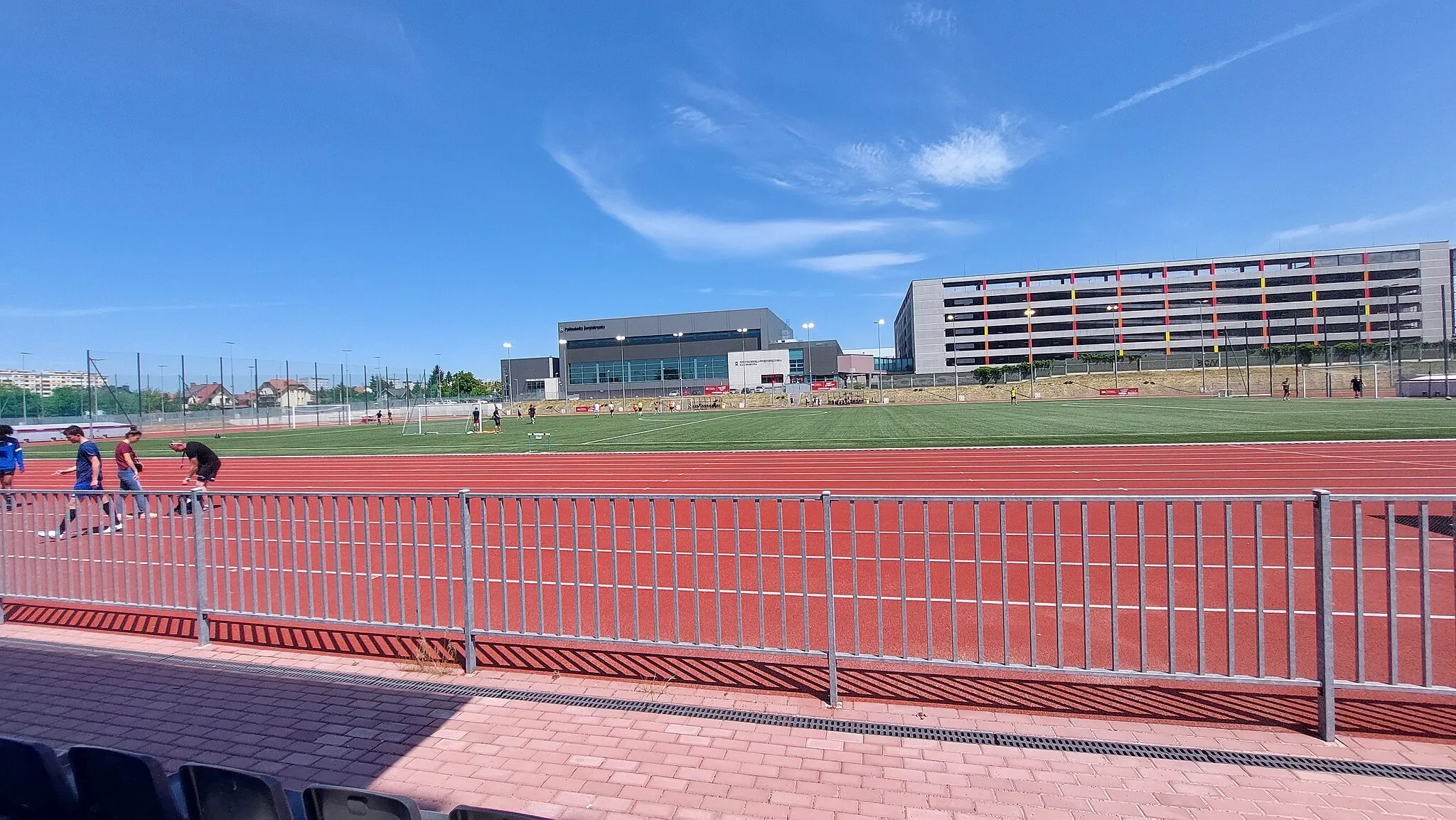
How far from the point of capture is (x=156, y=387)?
156 feet

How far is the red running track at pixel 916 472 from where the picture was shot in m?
12.2

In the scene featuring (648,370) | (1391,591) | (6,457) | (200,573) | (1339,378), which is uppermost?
(648,370)

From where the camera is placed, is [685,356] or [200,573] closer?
[200,573]

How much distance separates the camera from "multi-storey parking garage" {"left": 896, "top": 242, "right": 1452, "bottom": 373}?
8819 cm

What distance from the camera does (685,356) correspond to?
340 ft

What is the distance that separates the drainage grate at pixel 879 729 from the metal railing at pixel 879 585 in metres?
0.34

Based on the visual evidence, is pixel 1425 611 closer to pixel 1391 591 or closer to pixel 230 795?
pixel 1391 591

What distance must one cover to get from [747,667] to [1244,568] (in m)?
5.65

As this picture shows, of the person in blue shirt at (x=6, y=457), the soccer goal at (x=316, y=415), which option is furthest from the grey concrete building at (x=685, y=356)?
the person in blue shirt at (x=6, y=457)

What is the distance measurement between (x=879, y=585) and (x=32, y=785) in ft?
12.1

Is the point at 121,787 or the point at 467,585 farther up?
the point at 121,787

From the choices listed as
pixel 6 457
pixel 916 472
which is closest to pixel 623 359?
pixel 916 472

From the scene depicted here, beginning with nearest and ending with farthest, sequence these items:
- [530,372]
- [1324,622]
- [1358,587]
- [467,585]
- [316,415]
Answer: [1358,587] → [1324,622] → [467,585] → [316,415] → [530,372]

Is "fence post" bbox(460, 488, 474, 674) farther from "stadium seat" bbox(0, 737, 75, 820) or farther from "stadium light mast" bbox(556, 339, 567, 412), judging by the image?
"stadium light mast" bbox(556, 339, 567, 412)
